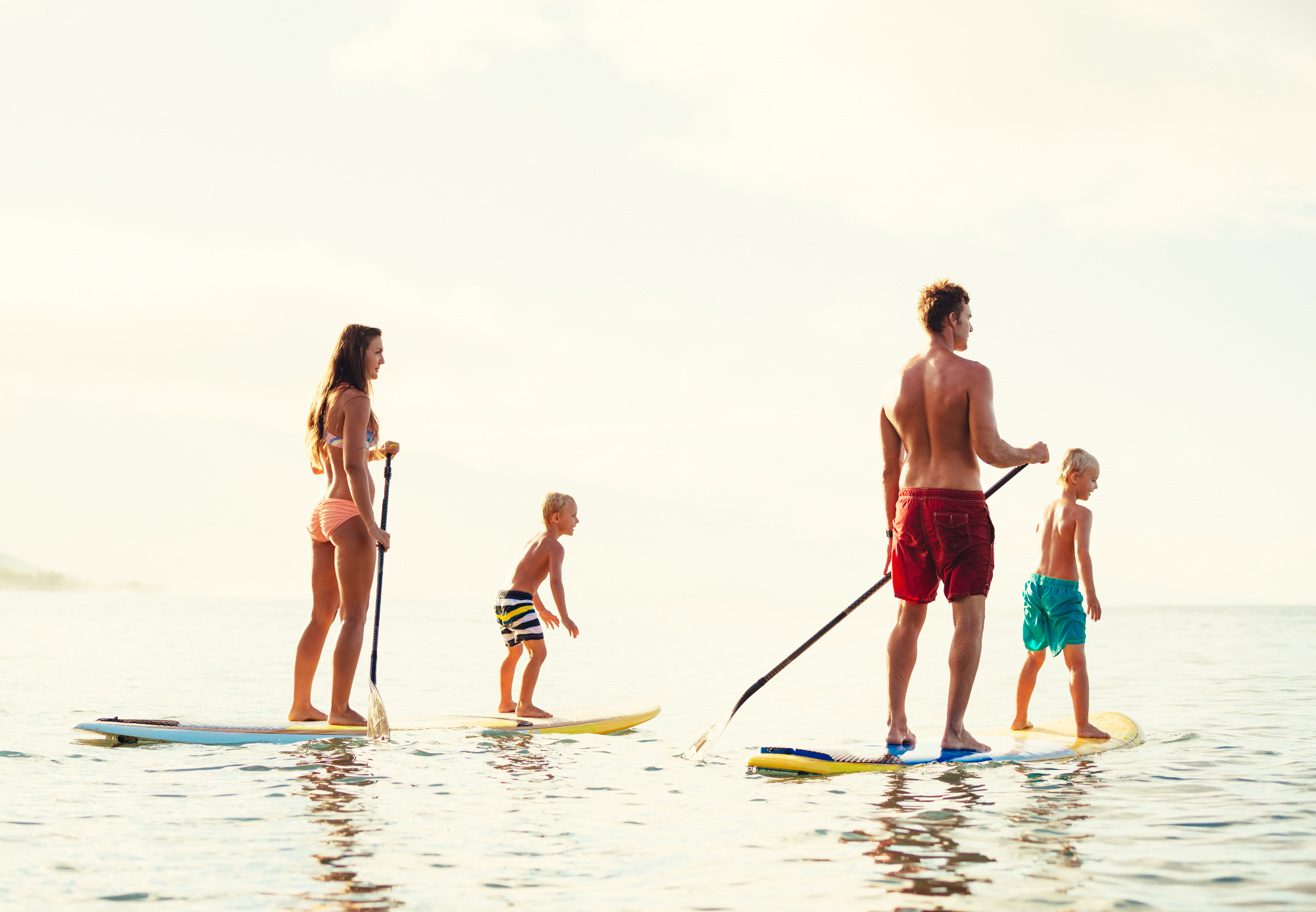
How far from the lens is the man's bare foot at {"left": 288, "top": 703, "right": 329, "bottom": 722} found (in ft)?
25.0

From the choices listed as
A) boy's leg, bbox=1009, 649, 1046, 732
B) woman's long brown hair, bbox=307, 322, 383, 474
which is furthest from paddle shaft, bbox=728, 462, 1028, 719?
woman's long brown hair, bbox=307, 322, 383, 474

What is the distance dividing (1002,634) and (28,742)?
31.7 m

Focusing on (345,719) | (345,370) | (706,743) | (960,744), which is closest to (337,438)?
(345,370)

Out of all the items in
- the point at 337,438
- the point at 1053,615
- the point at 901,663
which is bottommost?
the point at 901,663

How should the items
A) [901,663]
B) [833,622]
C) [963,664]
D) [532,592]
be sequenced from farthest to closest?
[532,592] → [833,622] → [901,663] → [963,664]

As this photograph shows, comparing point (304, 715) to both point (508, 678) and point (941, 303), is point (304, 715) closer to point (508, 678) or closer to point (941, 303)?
point (508, 678)

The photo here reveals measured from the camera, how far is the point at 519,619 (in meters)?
8.84

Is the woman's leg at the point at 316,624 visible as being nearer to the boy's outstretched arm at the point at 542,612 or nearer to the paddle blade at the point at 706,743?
the boy's outstretched arm at the point at 542,612

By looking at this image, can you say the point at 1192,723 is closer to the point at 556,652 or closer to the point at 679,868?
the point at 679,868

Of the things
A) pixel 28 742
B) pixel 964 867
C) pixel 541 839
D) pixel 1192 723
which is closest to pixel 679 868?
pixel 541 839

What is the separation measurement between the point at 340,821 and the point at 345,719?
286cm

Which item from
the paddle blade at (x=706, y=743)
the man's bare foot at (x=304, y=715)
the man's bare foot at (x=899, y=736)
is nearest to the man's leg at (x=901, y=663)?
the man's bare foot at (x=899, y=736)

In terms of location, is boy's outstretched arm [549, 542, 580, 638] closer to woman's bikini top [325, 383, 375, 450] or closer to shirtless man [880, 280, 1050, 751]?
woman's bikini top [325, 383, 375, 450]

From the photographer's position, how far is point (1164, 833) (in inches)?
177
